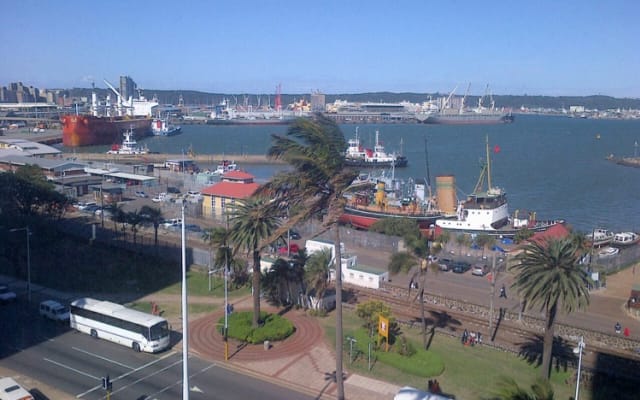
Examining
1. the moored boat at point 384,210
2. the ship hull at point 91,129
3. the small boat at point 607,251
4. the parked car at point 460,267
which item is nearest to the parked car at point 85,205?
the moored boat at point 384,210

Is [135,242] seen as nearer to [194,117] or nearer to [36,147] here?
[36,147]

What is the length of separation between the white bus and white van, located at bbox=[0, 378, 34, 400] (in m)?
2.96

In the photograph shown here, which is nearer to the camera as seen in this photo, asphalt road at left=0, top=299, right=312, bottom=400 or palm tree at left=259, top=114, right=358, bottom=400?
palm tree at left=259, top=114, right=358, bottom=400

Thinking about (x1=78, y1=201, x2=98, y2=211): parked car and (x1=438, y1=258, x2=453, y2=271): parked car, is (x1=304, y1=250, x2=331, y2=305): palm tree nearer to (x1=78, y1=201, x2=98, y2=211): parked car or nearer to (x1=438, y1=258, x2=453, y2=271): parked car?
(x1=438, y1=258, x2=453, y2=271): parked car

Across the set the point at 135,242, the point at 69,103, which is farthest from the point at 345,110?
the point at 135,242

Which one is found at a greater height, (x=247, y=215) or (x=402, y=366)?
(x=247, y=215)

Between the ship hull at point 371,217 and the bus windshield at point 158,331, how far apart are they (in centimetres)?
1672

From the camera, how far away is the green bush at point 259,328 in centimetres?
1362

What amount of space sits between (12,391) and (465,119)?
139 m

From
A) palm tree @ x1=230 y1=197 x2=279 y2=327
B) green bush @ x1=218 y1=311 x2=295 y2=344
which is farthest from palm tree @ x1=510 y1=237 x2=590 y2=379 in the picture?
palm tree @ x1=230 y1=197 x2=279 y2=327

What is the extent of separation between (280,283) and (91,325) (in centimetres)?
514

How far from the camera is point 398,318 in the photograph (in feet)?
51.8

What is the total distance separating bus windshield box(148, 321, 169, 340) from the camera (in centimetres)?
1276

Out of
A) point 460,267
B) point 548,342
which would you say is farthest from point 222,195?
point 548,342
